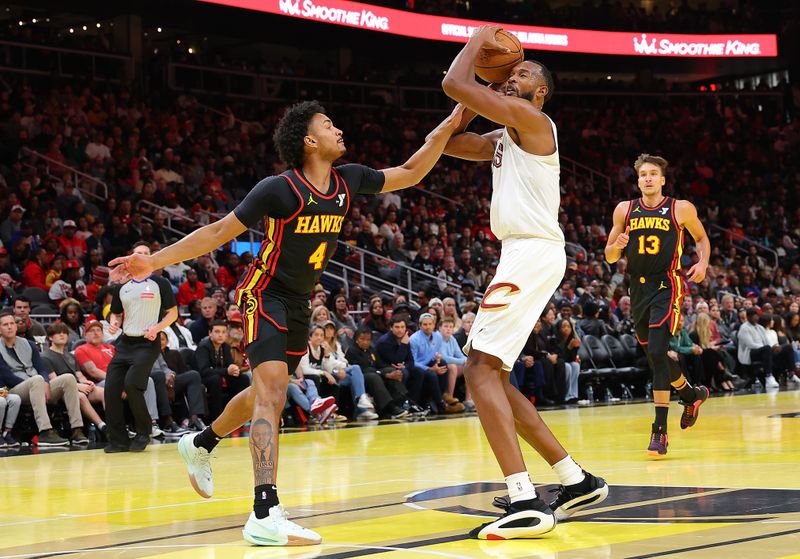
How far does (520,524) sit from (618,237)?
4302mm

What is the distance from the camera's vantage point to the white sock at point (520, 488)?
5102 mm

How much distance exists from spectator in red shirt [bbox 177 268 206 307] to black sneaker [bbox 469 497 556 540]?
1081cm

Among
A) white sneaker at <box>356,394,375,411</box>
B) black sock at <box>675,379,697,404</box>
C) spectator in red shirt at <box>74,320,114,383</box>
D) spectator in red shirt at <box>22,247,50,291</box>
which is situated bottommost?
white sneaker at <box>356,394,375,411</box>

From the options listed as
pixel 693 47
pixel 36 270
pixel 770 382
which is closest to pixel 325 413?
pixel 36 270

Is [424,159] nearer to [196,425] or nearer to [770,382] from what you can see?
[196,425]

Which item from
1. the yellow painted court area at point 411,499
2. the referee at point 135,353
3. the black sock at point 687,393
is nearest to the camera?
the yellow painted court area at point 411,499

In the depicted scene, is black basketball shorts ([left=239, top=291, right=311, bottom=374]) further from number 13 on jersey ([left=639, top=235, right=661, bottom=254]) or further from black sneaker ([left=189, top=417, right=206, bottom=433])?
black sneaker ([left=189, top=417, right=206, bottom=433])

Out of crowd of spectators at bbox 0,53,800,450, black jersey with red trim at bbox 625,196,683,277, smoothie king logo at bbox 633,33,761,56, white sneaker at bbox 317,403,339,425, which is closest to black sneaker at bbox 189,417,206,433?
crowd of spectators at bbox 0,53,800,450

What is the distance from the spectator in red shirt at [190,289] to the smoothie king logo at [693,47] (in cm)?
1844

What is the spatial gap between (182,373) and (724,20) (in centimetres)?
2576

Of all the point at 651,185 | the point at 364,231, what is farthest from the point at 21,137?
the point at 651,185

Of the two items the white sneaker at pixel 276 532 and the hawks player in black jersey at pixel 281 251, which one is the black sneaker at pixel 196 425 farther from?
the white sneaker at pixel 276 532

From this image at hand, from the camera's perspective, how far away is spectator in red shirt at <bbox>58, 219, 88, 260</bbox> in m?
15.6

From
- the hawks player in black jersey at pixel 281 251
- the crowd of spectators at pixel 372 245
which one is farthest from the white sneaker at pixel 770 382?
the hawks player in black jersey at pixel 281 251
